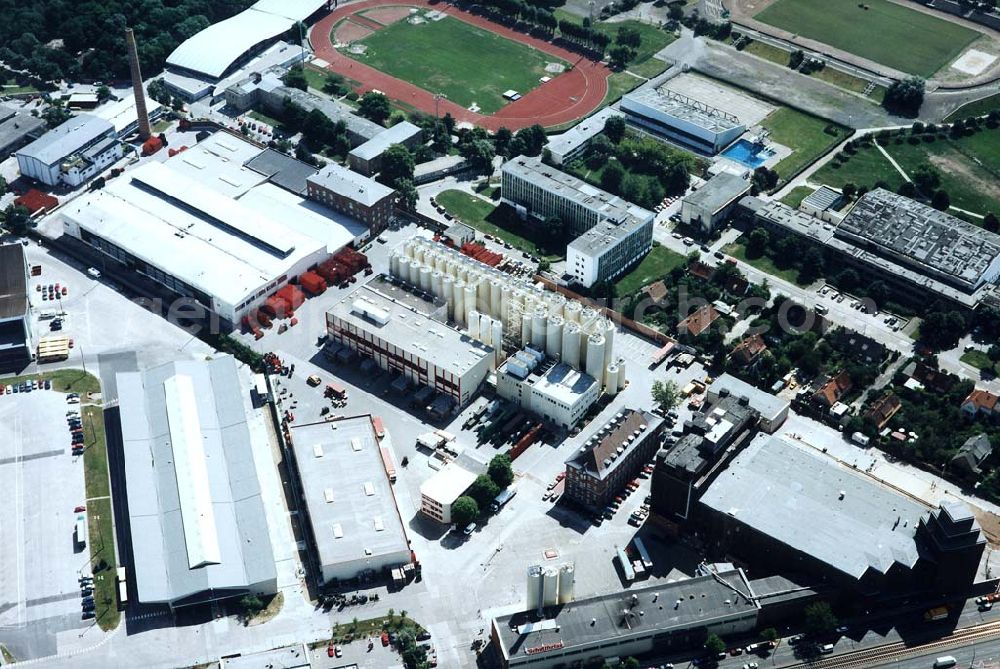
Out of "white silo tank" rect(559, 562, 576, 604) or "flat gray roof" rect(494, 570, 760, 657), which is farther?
"white silo tank" rect(559, 562, 576, 604)

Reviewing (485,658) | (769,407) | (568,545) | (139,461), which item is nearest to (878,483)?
(769,407)

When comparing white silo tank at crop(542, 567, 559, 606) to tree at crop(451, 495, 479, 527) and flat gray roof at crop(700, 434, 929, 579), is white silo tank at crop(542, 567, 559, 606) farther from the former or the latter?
flat gray roof at crop(700, 434, 929, 579)

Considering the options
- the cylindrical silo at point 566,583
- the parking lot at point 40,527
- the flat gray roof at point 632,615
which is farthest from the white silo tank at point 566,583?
the parking lot at point 40,527

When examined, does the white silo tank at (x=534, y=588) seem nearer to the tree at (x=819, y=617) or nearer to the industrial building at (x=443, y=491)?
the industrial building at (x=443, y=491)

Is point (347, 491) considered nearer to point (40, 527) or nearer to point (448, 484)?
point (448, 484)

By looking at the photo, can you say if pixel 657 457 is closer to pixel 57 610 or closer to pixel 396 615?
pixel 396 615

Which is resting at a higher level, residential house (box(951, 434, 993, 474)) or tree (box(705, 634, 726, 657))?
residential house (box(951, 434, 993, 474))

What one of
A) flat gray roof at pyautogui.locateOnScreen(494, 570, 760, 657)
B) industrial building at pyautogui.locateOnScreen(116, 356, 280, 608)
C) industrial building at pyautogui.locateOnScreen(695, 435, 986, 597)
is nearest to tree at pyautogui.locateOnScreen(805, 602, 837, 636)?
industrial building at pyautogui.locateOnScreen(695, 435, 986, 597)
